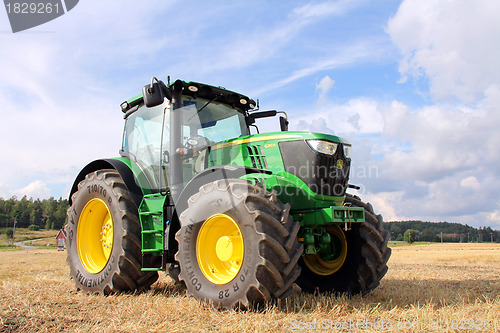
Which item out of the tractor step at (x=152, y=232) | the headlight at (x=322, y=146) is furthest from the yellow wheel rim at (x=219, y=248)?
the headlight at (x=322, y=146)

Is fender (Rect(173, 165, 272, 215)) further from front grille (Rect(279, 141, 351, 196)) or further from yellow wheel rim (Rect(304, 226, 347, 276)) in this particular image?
yellow wheel rim (Rect(304, 226, 347, 276))

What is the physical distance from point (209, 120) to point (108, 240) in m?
2.54

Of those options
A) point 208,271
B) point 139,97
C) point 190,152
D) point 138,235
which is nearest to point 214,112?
point 190,152

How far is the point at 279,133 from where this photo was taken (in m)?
5.48

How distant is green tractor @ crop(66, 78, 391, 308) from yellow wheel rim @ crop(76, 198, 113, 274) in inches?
0.7

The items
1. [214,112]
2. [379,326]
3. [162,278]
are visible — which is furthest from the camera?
[162,278]

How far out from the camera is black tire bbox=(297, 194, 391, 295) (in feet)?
18.0

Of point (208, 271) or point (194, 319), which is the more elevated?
point (208, 271)

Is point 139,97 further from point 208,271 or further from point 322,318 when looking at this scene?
point 322,318

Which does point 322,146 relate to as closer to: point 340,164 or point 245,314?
point 340,164

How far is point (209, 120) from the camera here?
6422 millimetres

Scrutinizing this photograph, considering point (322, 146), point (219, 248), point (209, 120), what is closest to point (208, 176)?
point (219, 248)

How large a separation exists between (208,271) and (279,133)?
6.59ft

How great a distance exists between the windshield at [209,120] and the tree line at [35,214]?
348 ft
